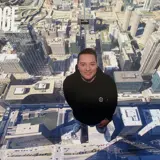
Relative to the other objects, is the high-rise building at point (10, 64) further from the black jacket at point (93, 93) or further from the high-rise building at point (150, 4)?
the high-rise building at point (150, 4)

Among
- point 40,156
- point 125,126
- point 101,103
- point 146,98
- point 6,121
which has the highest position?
point 101,103

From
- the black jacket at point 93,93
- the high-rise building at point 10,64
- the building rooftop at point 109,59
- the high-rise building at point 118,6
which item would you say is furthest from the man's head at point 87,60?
the high-rise building at point 118,6

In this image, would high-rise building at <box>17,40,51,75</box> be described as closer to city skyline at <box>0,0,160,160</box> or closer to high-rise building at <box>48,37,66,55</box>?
city skyline at <box>0,0,160,160</box>

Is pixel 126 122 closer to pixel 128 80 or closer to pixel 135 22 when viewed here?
pixel 128 80

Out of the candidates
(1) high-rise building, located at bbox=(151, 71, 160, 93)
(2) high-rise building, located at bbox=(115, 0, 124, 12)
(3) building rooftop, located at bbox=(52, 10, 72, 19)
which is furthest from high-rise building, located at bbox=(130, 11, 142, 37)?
(3) building rooftop, located at bbox=(52, 10, 72, 19)

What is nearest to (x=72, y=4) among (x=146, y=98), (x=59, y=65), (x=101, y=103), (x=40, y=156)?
(x=59, y=65)

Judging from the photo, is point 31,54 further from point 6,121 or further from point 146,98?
point 146,98

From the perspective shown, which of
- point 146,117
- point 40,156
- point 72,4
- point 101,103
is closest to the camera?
point 101,103

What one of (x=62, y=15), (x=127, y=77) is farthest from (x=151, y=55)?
(x=62, y=15)
